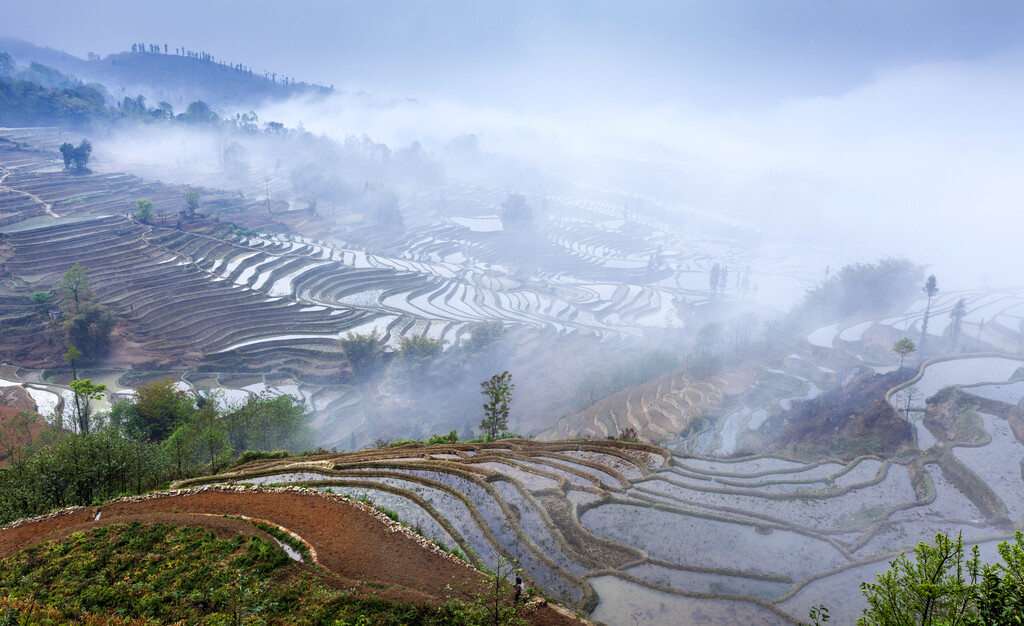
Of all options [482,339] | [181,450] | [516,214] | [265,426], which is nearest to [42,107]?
[516,214]

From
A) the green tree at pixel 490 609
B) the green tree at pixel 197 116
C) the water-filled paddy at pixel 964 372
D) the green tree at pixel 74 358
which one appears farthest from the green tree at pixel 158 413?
the green tree at pixel 197 116

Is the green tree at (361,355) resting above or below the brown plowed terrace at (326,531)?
below

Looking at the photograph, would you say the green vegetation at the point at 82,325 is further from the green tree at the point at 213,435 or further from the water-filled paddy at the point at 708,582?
the water-filled paddy at the point at 708,582

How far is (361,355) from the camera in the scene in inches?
1587

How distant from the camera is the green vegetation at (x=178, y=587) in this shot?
31.3 ft

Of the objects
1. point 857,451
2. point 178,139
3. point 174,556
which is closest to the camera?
point 174,556

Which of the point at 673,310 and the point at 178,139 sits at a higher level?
the point at 178,139

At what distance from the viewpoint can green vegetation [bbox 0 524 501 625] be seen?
31.3 feet

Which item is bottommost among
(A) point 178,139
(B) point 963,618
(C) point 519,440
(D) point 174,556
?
(C) point 519,440

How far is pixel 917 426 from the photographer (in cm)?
2652

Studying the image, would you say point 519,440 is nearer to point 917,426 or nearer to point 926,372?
point 917,426

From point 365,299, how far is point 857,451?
46054mm

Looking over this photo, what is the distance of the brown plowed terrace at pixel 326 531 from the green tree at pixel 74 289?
3393cm

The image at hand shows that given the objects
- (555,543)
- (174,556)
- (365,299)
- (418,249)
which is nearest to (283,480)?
(174,556)
